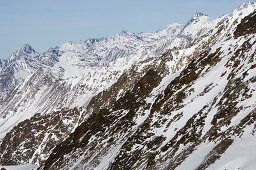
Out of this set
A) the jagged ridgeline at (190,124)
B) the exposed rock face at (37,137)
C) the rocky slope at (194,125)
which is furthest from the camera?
the exposed rock face at (37,137)

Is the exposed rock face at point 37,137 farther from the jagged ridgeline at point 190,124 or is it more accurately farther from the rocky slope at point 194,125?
the rocky slope at point 194,125

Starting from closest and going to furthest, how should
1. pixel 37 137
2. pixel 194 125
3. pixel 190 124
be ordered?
pixel 194 125 → pixel 190 124 → pixel 37 137

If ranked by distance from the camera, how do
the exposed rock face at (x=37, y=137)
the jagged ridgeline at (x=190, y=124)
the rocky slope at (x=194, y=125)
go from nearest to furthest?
the rocky slope at (x=194, y=125) → the jagged ridgeline at (x=190, y=124) → the exposed rock face at (x=37, y=137)

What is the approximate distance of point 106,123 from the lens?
66.1m

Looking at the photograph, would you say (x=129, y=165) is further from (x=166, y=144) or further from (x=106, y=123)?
(x=106, y=123)

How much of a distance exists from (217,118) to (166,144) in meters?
7.07

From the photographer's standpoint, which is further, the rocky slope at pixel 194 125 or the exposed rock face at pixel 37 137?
the exposed rock face at pixel 37 137

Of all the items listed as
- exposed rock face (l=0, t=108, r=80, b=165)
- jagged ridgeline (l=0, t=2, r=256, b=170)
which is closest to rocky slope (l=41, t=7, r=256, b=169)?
jagged ridgeline (l=0, t=2, r=256, b=170)

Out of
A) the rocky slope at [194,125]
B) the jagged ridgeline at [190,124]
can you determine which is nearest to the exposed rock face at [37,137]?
the jagged ridgeline at [190,124]

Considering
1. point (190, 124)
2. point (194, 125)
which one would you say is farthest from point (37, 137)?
point (194, 125)

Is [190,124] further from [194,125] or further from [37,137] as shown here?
[37,137]

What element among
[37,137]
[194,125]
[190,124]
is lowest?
[194,125]

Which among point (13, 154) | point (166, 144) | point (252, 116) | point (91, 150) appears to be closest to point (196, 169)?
point (252, 116)

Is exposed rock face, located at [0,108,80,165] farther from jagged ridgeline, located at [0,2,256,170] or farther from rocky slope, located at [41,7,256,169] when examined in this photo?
rocky slope, located at [41,7,256,169]
